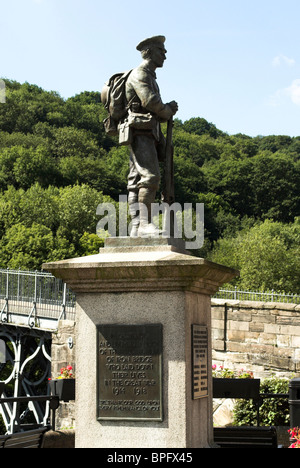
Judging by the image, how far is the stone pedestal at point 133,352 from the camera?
6.24 metres

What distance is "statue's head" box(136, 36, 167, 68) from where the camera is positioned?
719 centimetres

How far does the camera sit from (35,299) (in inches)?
983

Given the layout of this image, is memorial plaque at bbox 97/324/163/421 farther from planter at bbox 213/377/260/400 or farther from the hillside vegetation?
the hillside vegetation

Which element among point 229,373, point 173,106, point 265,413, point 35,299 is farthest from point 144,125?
point 35,299

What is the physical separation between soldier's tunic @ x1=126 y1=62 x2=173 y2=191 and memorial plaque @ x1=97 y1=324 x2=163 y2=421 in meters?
1.53

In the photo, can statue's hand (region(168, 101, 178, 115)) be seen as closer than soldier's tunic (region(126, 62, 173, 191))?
No

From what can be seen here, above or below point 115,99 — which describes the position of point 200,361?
below

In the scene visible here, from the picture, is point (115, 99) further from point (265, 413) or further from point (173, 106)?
point (265, 413)

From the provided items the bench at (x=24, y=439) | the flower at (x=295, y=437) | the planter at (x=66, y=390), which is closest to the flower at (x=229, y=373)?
the planter at (x=66, y=390)

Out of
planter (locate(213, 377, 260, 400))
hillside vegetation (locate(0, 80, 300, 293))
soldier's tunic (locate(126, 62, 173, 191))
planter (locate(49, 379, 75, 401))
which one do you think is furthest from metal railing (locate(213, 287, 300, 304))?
hillside vegetation (locate(0, 80, 300, 293))

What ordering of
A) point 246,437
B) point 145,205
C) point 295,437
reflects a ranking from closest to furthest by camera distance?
point 295,437, point 145,205, point 246,437

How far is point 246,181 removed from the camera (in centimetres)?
7800

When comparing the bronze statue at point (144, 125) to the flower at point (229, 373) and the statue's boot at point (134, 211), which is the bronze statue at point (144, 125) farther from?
the flower at point (229, 373)

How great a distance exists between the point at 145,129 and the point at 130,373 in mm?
2450
